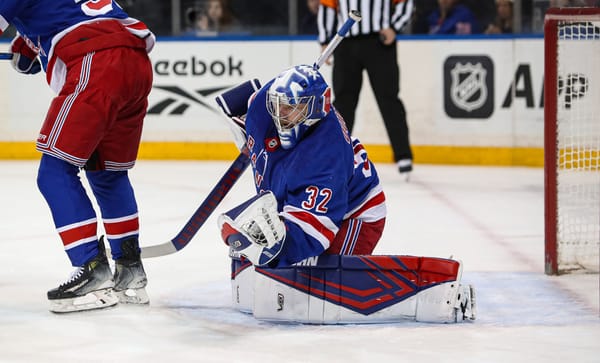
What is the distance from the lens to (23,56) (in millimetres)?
3145

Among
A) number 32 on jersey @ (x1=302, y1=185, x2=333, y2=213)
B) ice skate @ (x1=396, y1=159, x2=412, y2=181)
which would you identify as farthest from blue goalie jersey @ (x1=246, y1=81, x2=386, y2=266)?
ice skate @ (x1=396, y1=159, x2=412, y2=181)

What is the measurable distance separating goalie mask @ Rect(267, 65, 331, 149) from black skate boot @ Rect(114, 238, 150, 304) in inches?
23.0

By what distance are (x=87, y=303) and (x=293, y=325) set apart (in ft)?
1.86

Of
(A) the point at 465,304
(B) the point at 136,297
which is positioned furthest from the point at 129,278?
(A) the point at 465,304

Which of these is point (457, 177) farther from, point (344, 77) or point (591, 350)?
point (591, 350)

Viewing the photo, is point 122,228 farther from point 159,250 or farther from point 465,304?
point 465,304

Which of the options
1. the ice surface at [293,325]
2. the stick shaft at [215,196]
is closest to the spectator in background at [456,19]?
the ice surface at [293,325]

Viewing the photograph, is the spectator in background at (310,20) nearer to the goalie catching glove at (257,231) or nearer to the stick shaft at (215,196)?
the stick shaft at (215,196)

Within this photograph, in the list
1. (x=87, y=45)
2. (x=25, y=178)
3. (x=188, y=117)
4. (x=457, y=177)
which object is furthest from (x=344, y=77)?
(x=87, y=45)

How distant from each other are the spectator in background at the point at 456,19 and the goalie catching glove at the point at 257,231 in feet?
13.5

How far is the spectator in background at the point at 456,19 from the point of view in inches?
261

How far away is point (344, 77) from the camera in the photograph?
6.04 meters

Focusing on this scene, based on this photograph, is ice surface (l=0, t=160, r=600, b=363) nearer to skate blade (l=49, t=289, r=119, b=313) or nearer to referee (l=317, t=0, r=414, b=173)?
skate blade (l=49, t=289, r=119, b=313)

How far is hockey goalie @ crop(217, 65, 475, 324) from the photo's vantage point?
2707 millimetres
